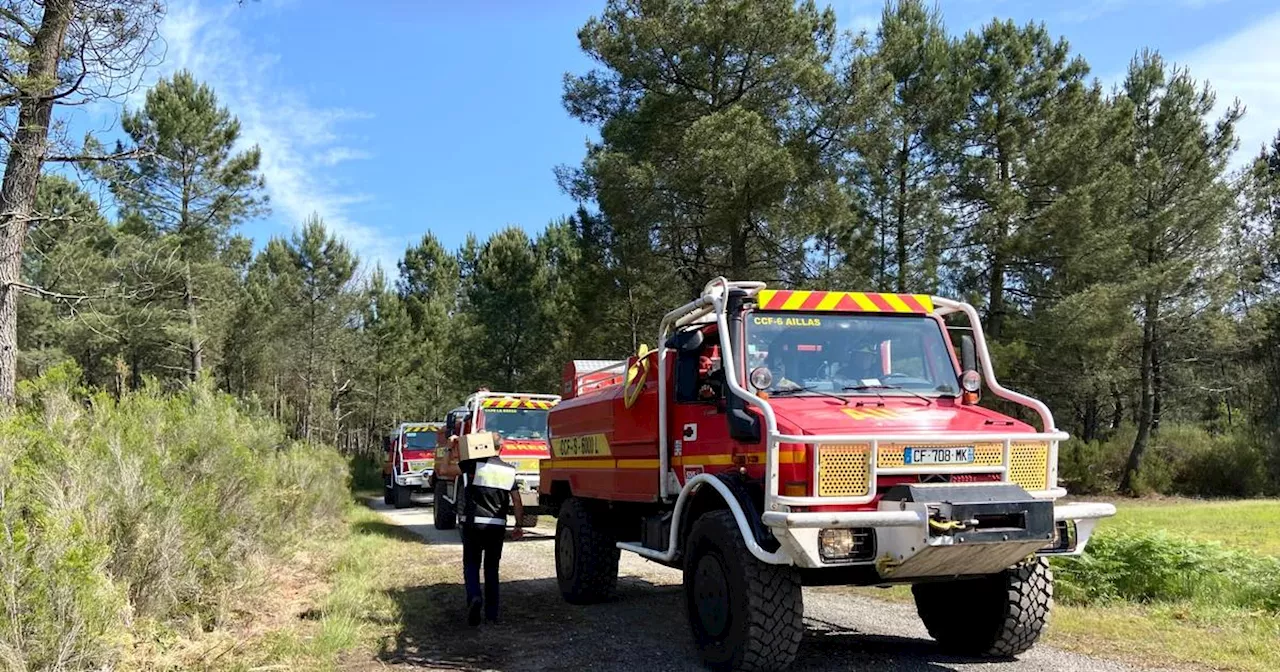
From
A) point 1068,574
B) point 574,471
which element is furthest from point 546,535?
point 1068,574

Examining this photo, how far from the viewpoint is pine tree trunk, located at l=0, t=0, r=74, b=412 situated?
8578mm

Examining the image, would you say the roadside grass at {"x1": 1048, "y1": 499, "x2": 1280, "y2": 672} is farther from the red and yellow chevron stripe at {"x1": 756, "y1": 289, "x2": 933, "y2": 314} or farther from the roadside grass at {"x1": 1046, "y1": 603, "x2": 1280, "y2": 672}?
the red and yellow chevron stripe at {"x1": 756, "y1": 289, "x2": 933, "y2": 314}

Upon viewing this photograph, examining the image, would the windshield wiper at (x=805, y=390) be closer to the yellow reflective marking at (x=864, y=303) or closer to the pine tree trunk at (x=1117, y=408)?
the yellow reflective marking at (x=864, y=303)

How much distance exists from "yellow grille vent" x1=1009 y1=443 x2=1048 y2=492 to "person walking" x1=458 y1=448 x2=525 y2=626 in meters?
4.05

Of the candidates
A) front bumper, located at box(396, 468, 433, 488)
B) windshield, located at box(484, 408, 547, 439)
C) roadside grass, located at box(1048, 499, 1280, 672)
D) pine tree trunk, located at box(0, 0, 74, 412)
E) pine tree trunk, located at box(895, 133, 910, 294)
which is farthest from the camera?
pine tree trunk, located at box(895, 133, 910, 294)

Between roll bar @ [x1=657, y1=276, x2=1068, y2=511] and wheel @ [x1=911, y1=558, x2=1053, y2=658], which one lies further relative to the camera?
wheel @ [x1=911, y1=558, x2=1053, y2=658]

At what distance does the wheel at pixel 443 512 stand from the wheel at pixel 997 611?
1133 cm

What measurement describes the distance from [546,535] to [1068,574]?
9.17m

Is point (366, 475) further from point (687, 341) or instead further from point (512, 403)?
point (687, 341)

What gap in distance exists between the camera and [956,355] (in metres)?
6.29

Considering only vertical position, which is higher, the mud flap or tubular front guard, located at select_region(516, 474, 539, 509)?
the mud flap

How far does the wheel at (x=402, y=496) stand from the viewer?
2277 centimetres

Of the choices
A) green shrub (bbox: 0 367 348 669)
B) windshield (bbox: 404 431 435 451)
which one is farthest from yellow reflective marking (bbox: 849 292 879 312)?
windshield (bbox: 404 431 435 451)

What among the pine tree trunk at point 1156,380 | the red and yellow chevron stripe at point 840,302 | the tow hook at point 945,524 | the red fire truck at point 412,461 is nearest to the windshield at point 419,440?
the red fire truck at point 412,461
